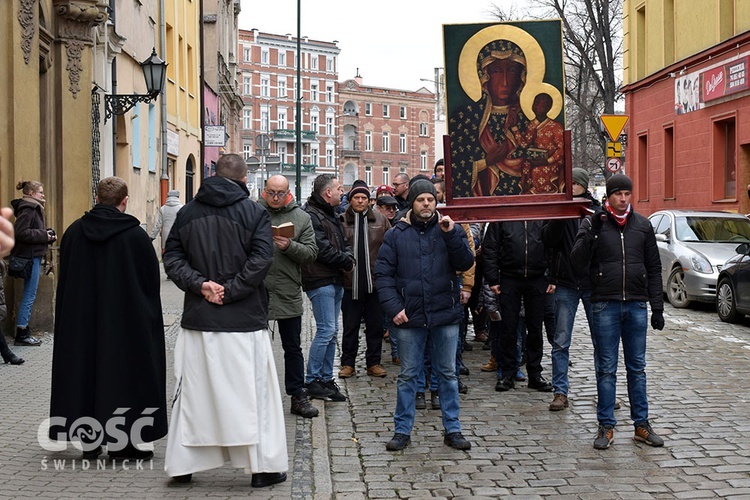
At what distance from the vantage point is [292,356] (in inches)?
325

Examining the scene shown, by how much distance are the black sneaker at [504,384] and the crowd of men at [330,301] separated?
0.02 meters

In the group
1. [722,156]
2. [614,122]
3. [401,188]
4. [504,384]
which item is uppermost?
[614,122]

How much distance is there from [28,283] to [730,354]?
27.0 feet

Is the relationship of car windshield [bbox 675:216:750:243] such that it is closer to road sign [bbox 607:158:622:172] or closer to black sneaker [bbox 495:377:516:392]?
road sign [bbox 607:158:622:172]

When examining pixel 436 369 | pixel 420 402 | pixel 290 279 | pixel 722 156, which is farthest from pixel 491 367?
pixel 722 156

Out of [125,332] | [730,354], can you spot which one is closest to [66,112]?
[125,332]

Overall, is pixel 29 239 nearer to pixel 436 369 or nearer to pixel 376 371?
pixel 376 371

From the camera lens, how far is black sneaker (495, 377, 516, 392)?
9.53 metres

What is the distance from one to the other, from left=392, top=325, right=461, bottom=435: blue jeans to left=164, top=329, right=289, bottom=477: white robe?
1432mm

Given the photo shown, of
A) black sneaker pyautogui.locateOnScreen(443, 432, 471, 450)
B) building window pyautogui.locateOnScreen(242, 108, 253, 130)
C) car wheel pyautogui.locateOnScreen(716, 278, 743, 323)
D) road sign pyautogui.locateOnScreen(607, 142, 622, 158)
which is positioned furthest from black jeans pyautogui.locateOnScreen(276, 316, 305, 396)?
building window pyautogui.locateOnScreen(242, 108, 253, 130)

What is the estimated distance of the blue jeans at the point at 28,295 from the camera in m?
11.3

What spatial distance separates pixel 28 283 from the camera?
11.3 meters

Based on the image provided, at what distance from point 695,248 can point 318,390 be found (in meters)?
9.87

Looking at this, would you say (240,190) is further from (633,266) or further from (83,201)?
(83,201)
